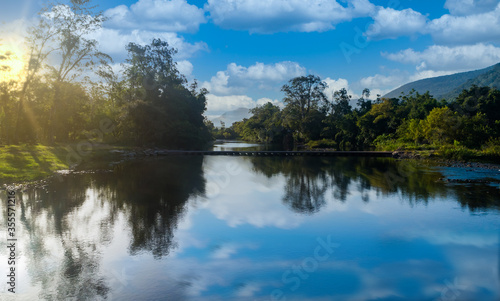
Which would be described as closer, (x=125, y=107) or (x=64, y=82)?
(x=64, y=82)

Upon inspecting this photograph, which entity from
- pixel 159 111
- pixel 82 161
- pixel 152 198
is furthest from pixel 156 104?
pixel 152 198

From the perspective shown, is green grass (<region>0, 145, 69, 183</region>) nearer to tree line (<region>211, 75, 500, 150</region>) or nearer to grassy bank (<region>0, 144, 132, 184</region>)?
grassy bank (<region>0, 144, 132, 184</region>)

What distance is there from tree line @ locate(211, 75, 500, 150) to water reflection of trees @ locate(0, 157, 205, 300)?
120 ft

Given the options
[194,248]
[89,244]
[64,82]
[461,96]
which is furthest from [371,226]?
[461,96]

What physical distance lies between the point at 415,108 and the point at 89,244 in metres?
74.6

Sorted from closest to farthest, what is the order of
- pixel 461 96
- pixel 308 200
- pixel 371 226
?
pixel 371 226, pixel 308 200, pixel 461 96

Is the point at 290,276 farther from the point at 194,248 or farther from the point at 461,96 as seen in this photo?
the point at 461,96

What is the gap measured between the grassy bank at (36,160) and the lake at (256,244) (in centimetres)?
270

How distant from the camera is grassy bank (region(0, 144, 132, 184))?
2368 cm

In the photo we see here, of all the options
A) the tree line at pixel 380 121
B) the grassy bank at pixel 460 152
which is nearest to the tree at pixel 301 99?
the tree line at pixel 380 121

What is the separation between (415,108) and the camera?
7419 cm

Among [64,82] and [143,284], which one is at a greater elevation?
[64,82]

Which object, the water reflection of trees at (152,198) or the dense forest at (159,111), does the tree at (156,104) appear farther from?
the water reflection of trees at (152,198)

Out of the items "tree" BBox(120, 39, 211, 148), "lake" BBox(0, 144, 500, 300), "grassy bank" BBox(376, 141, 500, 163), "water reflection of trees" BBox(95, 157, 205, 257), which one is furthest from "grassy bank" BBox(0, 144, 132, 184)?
"grassy bank" BBox(376, 141, 500, 163)
